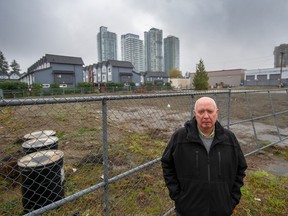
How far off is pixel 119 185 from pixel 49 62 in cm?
5026

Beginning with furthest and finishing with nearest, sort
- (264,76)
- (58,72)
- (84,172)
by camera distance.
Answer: (264,76)
(58,72)
(84,172)

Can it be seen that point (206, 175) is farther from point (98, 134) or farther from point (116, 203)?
point (98, 134)

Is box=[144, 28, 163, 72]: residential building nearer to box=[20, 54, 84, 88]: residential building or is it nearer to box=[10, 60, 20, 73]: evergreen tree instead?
box=[10, 60, 20, 73]: evergreen tree

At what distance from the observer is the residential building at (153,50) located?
381 feet

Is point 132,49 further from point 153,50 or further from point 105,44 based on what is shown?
point 105,44

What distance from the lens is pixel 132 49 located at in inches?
4348

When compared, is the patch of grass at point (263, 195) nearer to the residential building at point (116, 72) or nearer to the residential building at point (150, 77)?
the residential building at point (116, 72)

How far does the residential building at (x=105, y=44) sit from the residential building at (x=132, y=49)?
656cm

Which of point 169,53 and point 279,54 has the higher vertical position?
point 169,53

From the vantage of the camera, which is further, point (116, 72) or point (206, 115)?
point (116, 72)

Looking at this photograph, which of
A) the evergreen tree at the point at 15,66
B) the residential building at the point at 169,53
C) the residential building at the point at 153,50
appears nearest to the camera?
the evergreen tree at the point at 15,66

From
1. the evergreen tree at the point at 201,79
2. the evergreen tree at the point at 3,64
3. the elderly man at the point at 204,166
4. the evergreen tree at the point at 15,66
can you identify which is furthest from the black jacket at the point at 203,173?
A: the evergreen tree at the point at 15,66

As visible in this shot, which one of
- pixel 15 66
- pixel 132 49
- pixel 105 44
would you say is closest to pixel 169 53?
pixel 132 49

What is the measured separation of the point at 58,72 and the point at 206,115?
167ft
